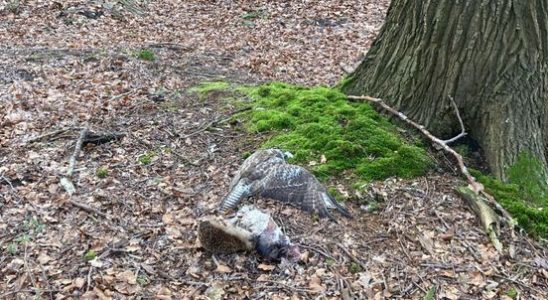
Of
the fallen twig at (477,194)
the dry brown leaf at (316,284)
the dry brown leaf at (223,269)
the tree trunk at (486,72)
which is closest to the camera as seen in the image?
the dry brown leaf at (316,284)

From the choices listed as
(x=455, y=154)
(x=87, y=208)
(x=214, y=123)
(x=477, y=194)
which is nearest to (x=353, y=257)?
(x=477, y=194)

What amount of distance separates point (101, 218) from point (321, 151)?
185cm

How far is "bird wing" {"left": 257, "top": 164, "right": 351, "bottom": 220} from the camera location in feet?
12.7

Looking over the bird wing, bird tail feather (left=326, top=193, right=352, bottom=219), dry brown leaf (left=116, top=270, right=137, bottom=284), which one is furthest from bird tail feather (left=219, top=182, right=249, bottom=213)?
dry brown leaf (left=116, top=270, right=137, bottom=284)

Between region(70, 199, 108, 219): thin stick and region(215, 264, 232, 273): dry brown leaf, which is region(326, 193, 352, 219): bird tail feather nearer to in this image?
region(215, 264, 232, 273): dry brown leaf

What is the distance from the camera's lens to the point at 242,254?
11.5 feet

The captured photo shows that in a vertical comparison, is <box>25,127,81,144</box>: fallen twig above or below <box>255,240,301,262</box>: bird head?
below

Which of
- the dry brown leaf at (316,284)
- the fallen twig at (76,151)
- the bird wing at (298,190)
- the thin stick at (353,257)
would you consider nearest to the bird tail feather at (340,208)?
the bird wing at (298,190)

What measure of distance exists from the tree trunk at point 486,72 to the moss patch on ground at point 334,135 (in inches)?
16.7

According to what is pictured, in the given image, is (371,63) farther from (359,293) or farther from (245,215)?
(359,293)

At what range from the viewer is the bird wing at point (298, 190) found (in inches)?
153

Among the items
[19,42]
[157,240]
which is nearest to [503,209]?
[157,240]

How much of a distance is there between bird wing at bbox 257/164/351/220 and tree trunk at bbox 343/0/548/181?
4.21 feet

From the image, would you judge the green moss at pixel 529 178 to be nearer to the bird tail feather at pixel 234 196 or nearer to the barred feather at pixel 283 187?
the barred feather at pixel 283 187
